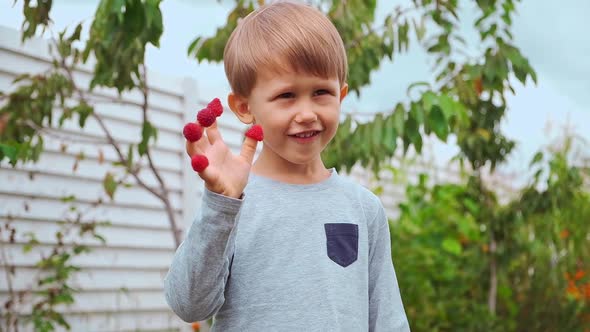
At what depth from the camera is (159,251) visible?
478 cm

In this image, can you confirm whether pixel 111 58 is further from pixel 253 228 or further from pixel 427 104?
pixel 253 228

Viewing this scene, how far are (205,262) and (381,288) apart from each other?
18.2 inches

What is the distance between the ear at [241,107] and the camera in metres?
1.44

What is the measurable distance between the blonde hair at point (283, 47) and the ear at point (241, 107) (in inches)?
0.5

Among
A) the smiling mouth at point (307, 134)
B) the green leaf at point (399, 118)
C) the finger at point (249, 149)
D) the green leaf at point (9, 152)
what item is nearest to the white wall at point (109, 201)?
the green leaf at point (9, 152)

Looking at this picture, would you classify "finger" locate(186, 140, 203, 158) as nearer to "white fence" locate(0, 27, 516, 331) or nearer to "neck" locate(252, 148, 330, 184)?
"neck" locate(252, 148, 330, 184)

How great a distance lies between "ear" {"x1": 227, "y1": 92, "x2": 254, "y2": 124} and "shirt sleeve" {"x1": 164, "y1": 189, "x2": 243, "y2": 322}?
0.80 feet

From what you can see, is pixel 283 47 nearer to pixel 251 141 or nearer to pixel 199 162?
pixel 251 141

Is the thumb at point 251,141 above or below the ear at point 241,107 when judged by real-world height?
below

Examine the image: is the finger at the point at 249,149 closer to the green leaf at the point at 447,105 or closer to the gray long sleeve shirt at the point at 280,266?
the gray long sleeve shirt at the point at 280,266

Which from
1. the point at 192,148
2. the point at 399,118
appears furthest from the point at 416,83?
the point at 192,148

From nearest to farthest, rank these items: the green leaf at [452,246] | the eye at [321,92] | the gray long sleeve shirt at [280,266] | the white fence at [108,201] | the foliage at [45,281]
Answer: the gray long sleeve shirt at [280,266] < the eye at [321,92] < the foliage at [45,281] < the white fence at [108,201] < the green leaf at [452,246]

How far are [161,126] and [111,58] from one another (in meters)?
1.90

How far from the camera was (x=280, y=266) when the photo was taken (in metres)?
1.39
